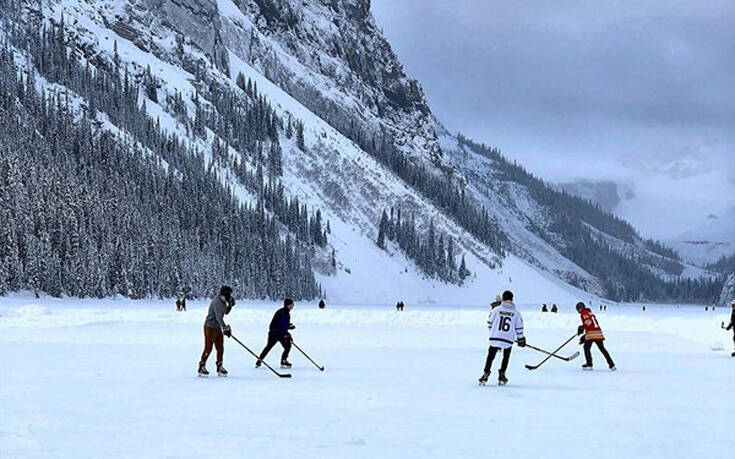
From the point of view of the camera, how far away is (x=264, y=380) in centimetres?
1828

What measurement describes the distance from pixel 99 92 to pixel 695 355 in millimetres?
146227

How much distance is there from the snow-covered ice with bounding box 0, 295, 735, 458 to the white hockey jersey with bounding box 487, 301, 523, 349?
3.85 ft

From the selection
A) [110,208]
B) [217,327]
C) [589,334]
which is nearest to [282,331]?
[217,327]

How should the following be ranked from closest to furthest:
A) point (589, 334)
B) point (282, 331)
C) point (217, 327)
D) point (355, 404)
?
point (355, 404), point (217, 327), point (282, 331), point (589, 334)

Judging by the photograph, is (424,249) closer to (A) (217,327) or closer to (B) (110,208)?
(B) (110,208)

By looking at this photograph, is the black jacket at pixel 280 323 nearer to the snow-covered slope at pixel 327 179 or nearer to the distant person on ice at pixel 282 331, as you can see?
the distant person on ice at pixel 282 331

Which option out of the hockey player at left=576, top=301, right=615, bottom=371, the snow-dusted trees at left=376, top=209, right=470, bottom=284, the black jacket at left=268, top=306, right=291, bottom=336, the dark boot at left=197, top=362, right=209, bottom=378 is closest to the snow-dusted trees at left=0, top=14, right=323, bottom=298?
the snow-dusted trees at left=376, top=209, right=470, bottom=284

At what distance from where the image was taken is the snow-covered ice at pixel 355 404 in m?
10.1

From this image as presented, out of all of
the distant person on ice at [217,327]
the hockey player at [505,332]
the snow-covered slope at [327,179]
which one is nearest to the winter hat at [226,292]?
the distant person on ice at [217,327]

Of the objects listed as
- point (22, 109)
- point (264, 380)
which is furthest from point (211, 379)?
point (22, 109)

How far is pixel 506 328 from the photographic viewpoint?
17453 millimetres

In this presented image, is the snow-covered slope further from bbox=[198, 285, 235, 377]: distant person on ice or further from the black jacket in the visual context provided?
bbox=[198, 285, 235, 377]: distant person on ice

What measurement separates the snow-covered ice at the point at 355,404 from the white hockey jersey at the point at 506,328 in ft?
3.85

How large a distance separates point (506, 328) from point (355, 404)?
5.03 metres
